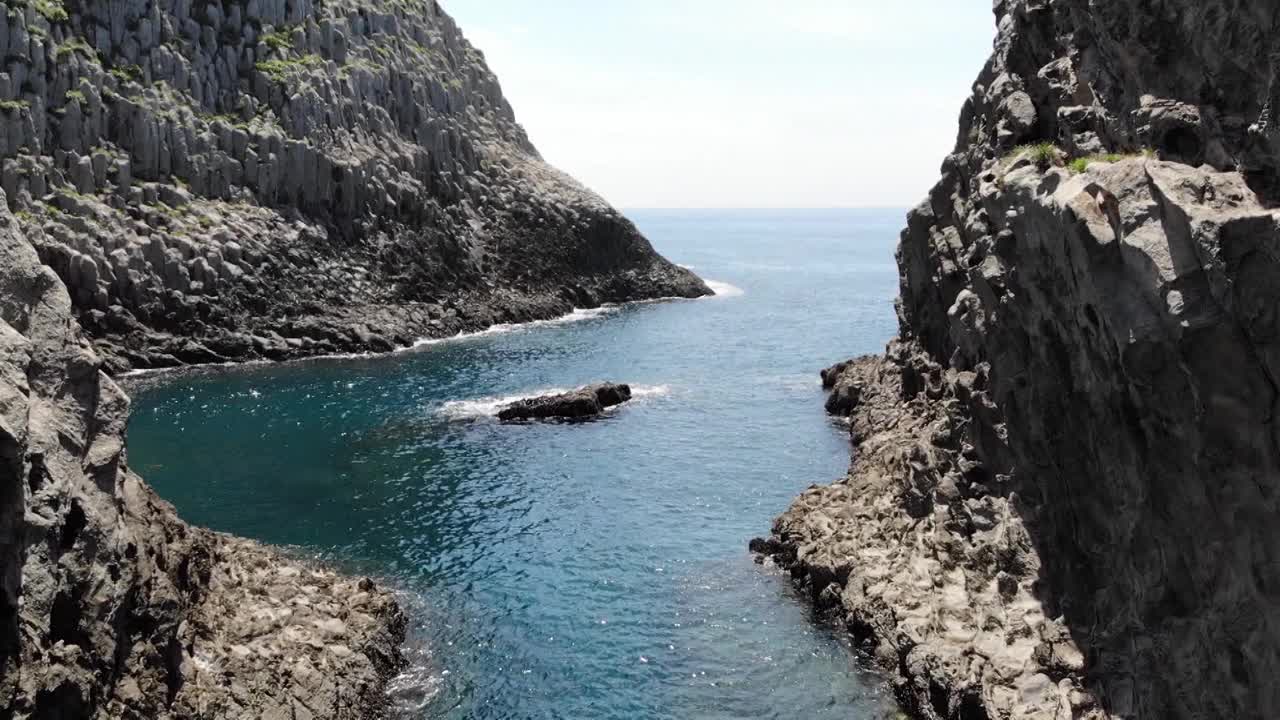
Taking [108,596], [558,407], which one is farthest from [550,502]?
[108,596]

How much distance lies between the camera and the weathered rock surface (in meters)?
28.9

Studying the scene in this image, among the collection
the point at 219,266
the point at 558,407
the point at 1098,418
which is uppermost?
the point at 1098,418

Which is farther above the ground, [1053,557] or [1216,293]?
[1216,293]

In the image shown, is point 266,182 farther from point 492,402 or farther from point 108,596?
point 108,596

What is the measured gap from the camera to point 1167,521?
3131cm

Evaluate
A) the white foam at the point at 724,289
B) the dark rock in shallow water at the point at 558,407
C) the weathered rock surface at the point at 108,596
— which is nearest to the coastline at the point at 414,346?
the white foam at the point at 724,289

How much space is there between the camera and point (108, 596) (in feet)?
105

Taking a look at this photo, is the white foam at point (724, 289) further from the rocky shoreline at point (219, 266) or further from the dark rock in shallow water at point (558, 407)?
the dark rock in shallow water at point (558, 407)

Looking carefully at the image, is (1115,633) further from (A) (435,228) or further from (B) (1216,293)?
(A) (435,228)

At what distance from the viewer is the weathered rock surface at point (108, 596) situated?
94.7ft

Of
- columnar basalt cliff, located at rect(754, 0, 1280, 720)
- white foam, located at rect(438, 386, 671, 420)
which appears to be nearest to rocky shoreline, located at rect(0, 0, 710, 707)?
columnar basalt cliff, located at rect(754, 0, 1280, 720)

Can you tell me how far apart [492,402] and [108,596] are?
56498 millimetres

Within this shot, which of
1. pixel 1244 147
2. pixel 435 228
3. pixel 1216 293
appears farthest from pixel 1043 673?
pixel 435 228

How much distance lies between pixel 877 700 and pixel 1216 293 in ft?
65.7
